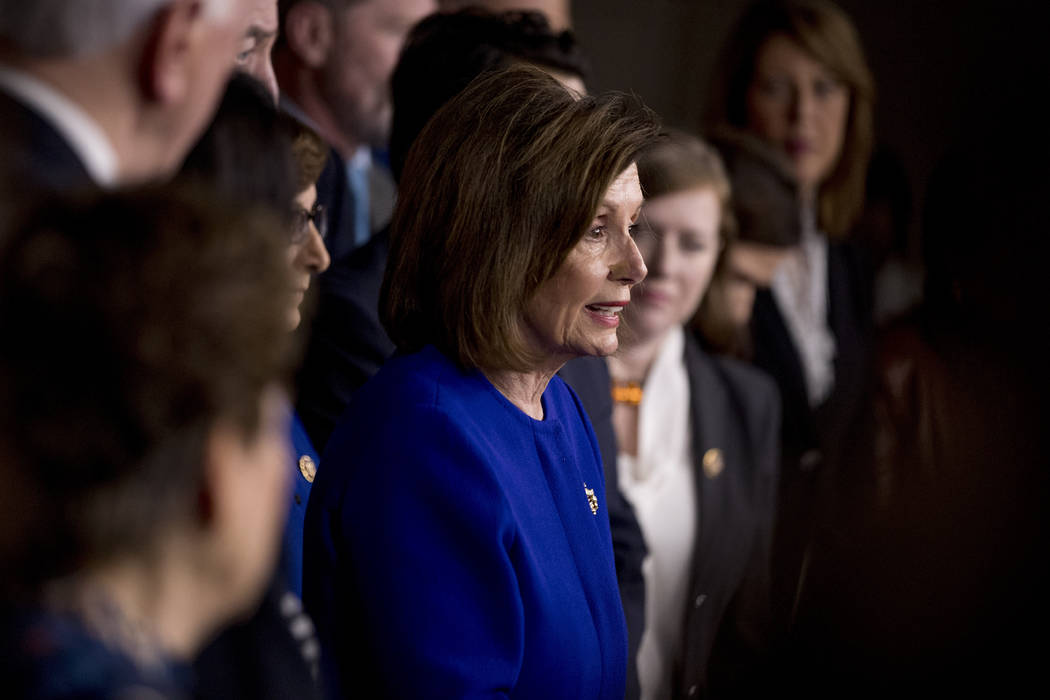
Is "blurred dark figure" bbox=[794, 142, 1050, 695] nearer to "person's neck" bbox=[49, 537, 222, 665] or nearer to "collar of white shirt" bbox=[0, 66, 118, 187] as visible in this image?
"person's neck" bbox=[49, 537, 222, 665]

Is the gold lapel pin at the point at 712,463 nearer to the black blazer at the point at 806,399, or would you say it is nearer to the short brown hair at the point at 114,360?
the black blazer at the point at 806,399

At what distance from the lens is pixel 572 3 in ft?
15.7

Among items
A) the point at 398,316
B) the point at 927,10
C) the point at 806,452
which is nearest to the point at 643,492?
the point at 806,452

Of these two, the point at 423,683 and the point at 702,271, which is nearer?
the point at 423,683

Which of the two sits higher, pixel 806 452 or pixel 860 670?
pixel 860 670

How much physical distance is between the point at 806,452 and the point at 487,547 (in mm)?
2009

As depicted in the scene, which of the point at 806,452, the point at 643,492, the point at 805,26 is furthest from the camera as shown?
the point at 805,26

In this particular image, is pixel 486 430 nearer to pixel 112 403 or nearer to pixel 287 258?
pixel 287 258

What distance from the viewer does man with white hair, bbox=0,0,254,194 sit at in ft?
3.06

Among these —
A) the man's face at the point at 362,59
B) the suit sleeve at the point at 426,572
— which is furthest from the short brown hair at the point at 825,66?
the suit sleeve at the point at 426,572

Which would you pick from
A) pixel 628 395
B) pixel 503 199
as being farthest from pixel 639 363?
pixel 503 199

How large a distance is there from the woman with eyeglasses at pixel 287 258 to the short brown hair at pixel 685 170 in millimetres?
886

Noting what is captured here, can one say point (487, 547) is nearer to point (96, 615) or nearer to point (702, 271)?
point (96, 615)

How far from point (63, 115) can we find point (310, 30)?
6.14 feet
